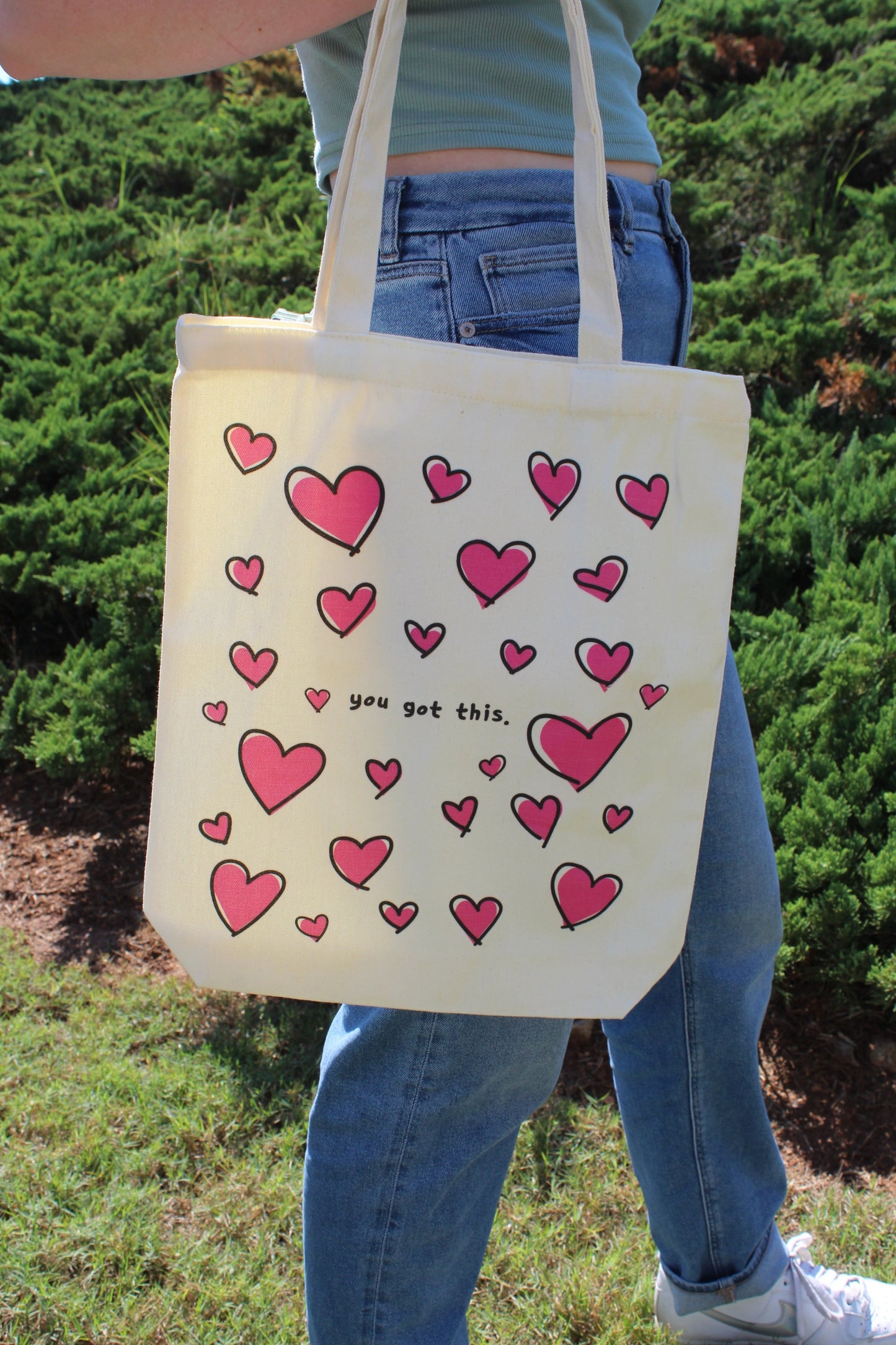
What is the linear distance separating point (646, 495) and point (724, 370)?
8.83 feet

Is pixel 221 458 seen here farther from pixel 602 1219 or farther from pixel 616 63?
pixel 602 1219

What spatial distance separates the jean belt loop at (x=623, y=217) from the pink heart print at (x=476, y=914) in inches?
26.8

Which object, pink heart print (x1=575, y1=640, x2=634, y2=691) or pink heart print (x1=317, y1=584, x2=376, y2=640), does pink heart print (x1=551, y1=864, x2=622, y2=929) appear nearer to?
pink heart print (x1=575, y1=640, x2=634, y2=691)

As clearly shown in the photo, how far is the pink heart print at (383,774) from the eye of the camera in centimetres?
100

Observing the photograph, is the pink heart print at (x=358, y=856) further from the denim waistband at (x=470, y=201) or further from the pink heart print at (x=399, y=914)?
the denim waistband at (x=470, y=201)

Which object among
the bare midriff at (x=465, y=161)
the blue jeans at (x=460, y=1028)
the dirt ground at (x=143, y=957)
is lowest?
the dirt ground at (x=143, y=957)

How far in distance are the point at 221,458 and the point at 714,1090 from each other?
3.44 ft

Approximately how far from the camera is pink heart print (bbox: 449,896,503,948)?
103 cm

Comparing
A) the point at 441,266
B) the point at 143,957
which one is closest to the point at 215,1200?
the point at 143,957

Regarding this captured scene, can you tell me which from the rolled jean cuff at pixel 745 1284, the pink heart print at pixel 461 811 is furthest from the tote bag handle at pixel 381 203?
the rolled jean cuff at pixel 745 1284

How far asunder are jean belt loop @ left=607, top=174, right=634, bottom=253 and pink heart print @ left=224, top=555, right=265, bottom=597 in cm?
51

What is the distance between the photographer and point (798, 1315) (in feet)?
5.06

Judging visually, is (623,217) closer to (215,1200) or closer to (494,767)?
(494,767)

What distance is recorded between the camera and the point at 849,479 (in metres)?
2.99
